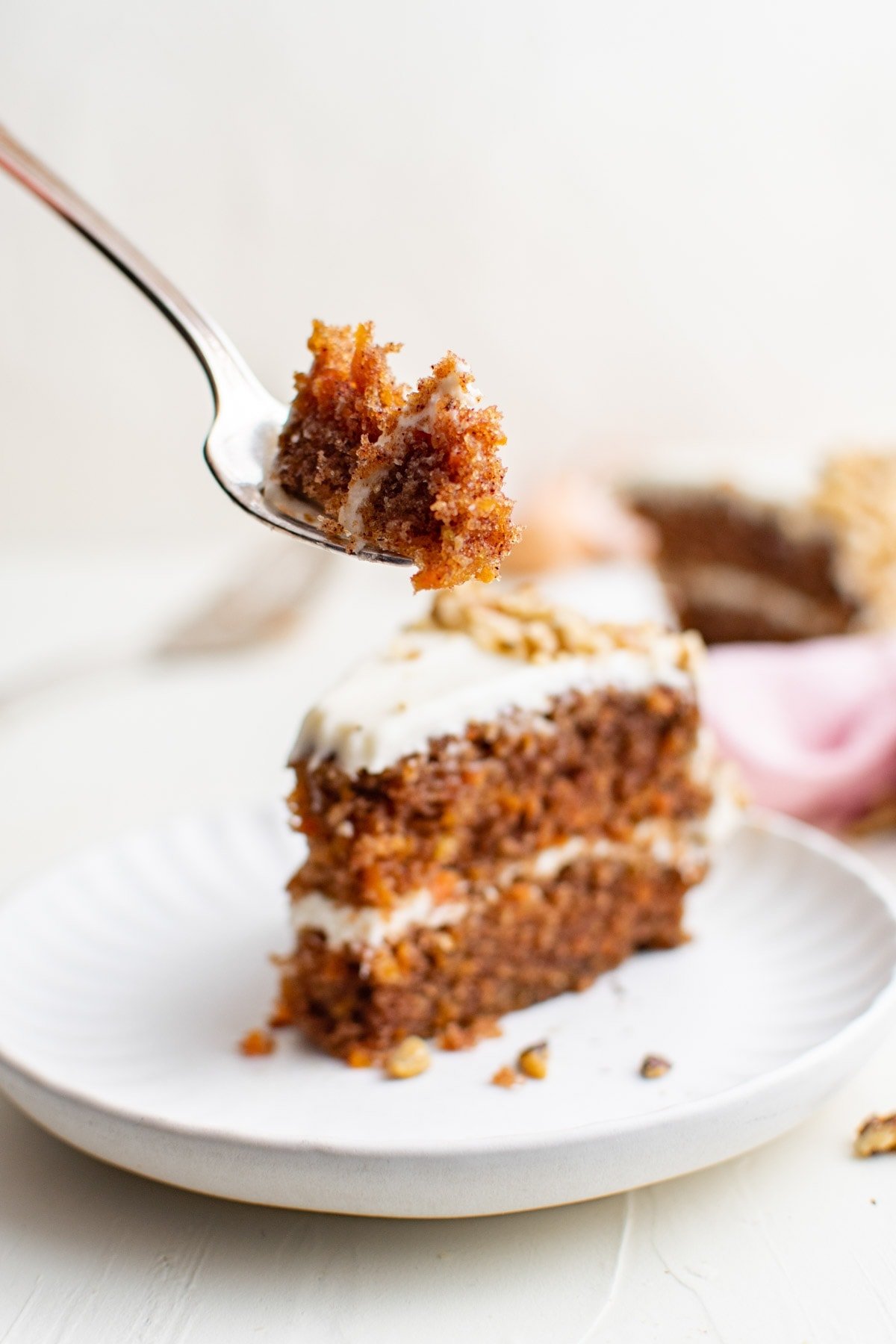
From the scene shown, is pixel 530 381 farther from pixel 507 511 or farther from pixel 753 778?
pixel 507 511

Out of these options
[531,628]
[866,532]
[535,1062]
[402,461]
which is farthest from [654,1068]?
[866,532]

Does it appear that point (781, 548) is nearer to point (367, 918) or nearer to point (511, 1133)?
point (367, 918)

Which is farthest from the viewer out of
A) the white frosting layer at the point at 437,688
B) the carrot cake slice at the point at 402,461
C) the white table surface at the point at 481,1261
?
the white frosting layer at the point at 437,688

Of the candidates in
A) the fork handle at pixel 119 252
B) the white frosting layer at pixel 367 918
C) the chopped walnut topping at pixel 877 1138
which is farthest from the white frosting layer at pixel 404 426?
the chopped walnut topping at pixel 877 1138

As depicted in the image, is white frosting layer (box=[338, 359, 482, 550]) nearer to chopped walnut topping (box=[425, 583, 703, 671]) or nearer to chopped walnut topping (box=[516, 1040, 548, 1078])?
chopped walnut topping (box=[425, 583, 703, 671])

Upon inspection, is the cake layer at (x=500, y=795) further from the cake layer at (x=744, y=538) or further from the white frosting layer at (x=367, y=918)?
the cake layer at (x=744, y=538)

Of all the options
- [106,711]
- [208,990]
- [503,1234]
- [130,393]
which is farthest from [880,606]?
[130,393]

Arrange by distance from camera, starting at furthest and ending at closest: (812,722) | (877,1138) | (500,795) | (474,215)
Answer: (474,215) < (812,722) < (500,795) < (877,1138)
